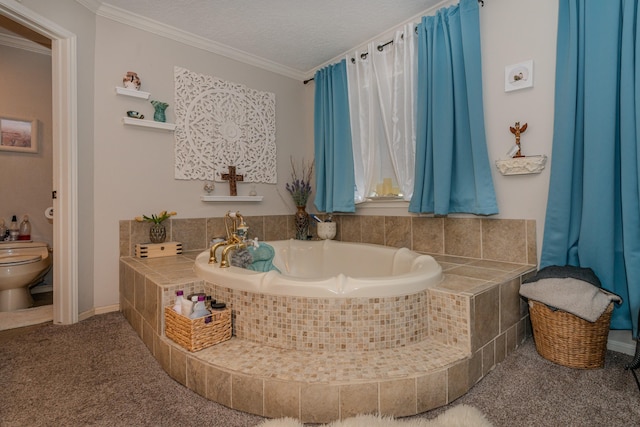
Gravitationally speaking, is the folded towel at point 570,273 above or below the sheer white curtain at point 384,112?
below

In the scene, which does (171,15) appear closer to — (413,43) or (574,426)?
(413,43)

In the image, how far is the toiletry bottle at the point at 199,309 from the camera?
4.58ft

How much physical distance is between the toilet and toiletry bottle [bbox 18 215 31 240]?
0.69 feet

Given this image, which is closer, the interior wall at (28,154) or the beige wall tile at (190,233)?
the beige wall tile at (190,233)

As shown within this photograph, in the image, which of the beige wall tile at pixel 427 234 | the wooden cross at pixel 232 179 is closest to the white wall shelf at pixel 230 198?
the wooden cross at pixel 232 179

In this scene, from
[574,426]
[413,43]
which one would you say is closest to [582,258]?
[574,426]

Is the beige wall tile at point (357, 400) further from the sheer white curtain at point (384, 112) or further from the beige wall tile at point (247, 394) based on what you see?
the sheer white curtain at point (384, 112)

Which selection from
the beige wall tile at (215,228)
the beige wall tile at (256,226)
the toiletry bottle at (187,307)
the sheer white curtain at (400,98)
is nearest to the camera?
the toiletry bottle at (187,307)

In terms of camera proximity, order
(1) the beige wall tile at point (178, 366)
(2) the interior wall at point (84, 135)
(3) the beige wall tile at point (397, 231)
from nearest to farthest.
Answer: (1) the beige wall tile at point (178, 366) < (2) the interior wall at point (84, 135) < (3) the beige wall tile at point (397, 231)

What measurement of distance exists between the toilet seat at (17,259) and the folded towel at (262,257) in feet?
5.83

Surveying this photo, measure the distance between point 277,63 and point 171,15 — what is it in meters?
1.03

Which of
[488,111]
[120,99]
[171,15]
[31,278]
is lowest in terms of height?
[31,278]

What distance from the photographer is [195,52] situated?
2.65m

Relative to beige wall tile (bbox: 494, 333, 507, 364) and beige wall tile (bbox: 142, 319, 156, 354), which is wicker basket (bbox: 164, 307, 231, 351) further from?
beige wall tile (bbox: 494, 333, 507, 364)
